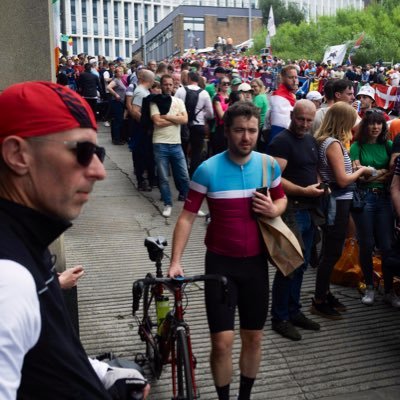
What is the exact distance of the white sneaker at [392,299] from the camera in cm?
550

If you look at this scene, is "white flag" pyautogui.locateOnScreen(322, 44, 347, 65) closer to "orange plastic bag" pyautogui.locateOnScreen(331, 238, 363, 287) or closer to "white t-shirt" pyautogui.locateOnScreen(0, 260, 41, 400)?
"orange plastic bag" pyautogui.locateOnScreen(331, 238, 363, 287)

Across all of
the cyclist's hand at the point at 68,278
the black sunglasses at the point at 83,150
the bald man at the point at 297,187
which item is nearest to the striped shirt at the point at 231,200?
the bald man at the point at 297,187

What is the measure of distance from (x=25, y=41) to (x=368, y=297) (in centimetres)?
397

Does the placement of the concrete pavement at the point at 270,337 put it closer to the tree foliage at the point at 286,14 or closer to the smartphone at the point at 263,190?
the smartphone at the point at 263,190

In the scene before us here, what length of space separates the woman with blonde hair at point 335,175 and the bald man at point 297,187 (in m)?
0.17

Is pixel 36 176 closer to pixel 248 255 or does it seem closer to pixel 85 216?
pixel 248 255

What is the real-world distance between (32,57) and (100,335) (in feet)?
7.84

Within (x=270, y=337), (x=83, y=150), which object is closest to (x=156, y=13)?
(x=270, y=337)

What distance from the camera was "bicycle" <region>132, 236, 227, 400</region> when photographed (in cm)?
320

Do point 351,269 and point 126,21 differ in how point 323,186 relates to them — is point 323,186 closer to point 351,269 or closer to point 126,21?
point 351,269

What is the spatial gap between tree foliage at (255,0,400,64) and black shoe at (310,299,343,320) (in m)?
44.1

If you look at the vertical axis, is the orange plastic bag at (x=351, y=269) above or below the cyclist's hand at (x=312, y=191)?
below

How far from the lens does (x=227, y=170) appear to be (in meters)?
3.51

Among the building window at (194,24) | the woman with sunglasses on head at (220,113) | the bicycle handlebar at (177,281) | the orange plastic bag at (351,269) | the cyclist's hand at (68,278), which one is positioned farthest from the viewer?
the building window at (194,24)
